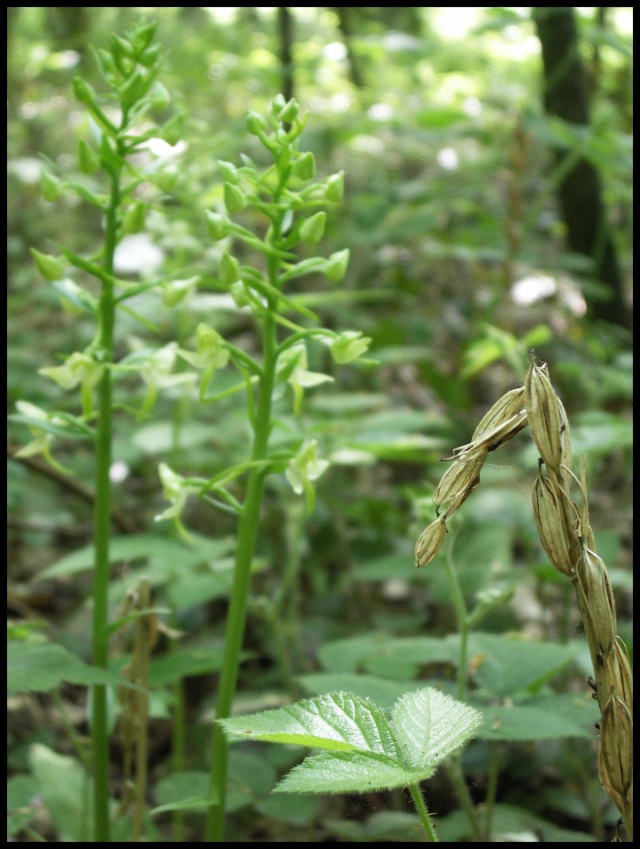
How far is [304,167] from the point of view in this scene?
897 mm

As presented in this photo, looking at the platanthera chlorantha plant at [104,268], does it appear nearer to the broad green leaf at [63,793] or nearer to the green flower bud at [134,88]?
the green flower bud at [134,88]

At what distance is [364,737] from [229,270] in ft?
1.76

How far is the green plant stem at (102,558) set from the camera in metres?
1.09

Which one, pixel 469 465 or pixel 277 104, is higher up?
pixel 277 104

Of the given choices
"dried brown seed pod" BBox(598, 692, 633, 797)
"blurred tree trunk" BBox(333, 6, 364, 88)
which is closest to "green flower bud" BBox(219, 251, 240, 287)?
"dried brown seed pod" BBox(598, 692, 633, 797)

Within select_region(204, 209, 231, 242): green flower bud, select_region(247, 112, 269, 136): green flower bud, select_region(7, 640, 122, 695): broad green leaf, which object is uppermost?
select_region(247, 112, 269, 136): green flower bud

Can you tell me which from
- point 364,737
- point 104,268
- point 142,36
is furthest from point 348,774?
point 142,36

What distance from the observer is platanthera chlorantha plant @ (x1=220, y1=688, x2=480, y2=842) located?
58 cm

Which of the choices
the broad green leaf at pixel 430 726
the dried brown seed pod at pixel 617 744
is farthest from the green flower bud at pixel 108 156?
the dried brown seed pod at pixel 617 744

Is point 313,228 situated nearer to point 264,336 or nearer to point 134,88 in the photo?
point 264,336

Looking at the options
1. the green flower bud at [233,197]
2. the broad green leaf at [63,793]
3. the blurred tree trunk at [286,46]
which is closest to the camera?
the green flower bud at [233,197]

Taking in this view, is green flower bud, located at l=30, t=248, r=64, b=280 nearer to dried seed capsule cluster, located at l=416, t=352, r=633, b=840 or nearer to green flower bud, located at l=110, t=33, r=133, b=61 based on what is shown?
green flower bud, located at l=110, t=33, r=133, b=61

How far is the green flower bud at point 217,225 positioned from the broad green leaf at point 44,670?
58cm

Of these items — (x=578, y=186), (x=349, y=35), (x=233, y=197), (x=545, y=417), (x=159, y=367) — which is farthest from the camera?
(x=349, y=35)
